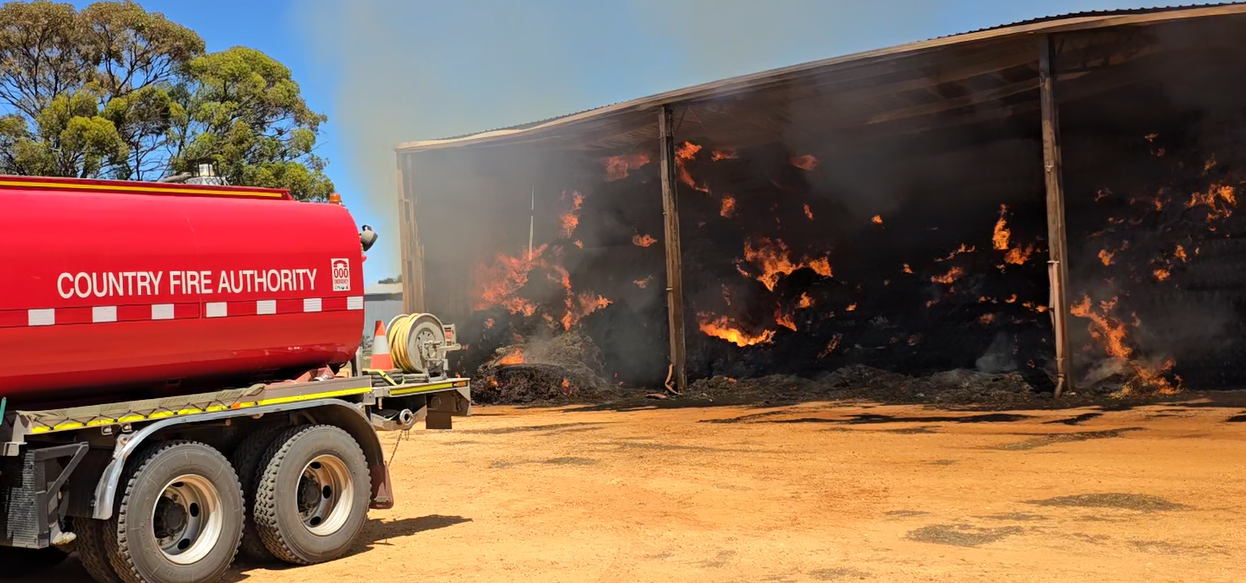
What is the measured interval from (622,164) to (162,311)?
1779cm

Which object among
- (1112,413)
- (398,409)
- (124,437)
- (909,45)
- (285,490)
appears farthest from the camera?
(909,45)

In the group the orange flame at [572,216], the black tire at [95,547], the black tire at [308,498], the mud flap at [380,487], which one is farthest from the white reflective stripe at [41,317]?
the orange flame at [572,216]

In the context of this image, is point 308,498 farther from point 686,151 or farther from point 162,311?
point 686,151

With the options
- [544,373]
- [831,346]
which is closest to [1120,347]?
[831,346]

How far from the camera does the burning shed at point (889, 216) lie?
18422mm

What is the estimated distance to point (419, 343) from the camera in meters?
9.79

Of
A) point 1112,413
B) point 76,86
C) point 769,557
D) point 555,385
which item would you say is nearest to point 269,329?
point 769,557

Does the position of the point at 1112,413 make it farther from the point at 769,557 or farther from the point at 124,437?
the point at 124,437

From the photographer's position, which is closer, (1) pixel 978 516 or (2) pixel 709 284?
(1) pixel 978 516

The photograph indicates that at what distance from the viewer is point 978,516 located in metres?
9.30

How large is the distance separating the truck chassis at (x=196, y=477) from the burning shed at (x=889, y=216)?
12.1 metres

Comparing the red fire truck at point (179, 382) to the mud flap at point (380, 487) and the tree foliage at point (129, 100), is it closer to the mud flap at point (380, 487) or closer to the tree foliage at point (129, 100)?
the mud flap at point (380, 487)

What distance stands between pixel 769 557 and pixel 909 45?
38.6 ft

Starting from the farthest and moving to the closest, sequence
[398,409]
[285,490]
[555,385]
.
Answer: [555,385] → [398,409] → [285,490]
